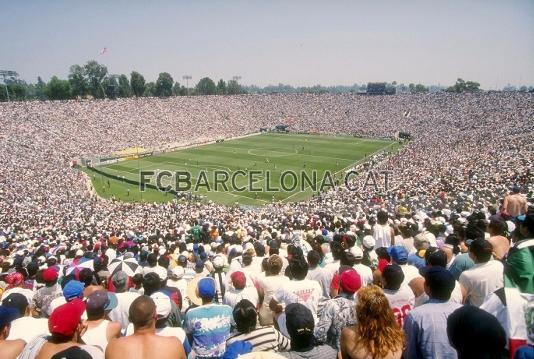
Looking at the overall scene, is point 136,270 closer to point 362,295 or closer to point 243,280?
point 243,280

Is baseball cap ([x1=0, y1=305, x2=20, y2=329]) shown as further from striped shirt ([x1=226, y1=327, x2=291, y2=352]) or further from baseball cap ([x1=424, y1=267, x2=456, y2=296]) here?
baseball cap ([x1=424, y1=267, x2=456, y2=296])

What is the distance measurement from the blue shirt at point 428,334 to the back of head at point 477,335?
822mm

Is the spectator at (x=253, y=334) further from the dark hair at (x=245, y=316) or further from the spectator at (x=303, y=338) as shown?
the spectator at (x=303, y=338)

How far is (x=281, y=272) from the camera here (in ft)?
25.7

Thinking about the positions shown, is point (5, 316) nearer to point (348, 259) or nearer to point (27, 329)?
point (27, 329)

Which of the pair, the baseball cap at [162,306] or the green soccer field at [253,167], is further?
the green soccer field at [253,167]

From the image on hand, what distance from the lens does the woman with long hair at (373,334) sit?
12.8 feet

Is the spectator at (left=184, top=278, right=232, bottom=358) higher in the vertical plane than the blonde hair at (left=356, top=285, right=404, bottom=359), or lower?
lower

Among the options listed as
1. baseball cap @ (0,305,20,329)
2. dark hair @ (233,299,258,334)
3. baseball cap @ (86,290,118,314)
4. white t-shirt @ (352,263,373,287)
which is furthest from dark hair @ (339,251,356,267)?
baseball cap @ (0,305,20,329)

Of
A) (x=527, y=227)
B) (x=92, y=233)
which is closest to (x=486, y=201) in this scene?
(x=527, y=227)

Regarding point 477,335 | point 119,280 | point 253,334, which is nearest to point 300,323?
point 253,334

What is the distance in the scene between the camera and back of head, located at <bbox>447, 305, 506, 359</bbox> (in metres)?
3.27

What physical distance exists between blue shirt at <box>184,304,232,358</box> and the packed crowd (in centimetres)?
2

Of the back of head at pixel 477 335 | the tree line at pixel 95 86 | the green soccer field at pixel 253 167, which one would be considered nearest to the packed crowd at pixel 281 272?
the back of head at pixel 477 335
